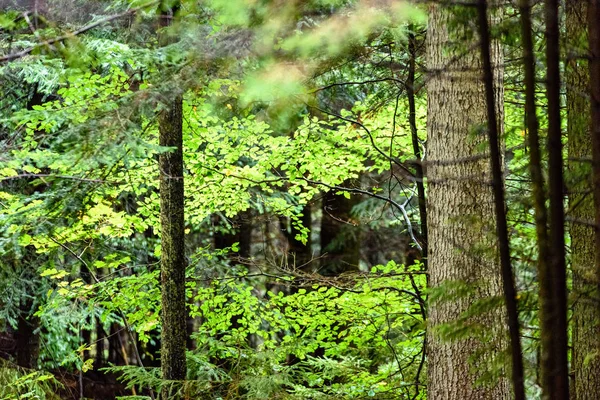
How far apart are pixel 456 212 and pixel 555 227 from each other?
9.36ft

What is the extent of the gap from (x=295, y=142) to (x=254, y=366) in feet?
7.91

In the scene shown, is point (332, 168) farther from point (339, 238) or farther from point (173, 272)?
point (339, 238)

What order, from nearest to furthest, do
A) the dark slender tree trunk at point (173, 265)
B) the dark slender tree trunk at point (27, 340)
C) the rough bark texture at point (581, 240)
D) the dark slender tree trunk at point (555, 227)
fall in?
the dark slender tree trunk at point (555, 227)
the rough bark texture at point (581, 240)
the dark slender tree trunk at point (173, 265)
the dark slender tree trunk at point (27, 340)

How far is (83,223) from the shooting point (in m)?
7.19

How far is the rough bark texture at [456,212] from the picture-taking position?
4.60m

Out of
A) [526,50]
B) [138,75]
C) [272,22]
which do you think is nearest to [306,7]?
[272,22]

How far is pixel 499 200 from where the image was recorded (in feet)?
6.39

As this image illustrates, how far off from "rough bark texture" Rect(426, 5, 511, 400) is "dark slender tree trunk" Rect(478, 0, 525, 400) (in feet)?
8.55

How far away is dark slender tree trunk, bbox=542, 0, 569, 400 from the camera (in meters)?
1.86

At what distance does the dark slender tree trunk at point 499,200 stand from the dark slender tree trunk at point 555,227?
89mm

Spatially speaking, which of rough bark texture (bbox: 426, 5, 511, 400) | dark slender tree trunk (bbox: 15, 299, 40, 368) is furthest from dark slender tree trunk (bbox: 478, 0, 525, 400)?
dark slender tree trunk (bbox: 15, 299, 40, 368)

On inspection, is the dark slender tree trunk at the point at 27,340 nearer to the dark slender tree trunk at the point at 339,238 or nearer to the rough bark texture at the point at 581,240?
the dark slender tree trunk at the point at 339,238

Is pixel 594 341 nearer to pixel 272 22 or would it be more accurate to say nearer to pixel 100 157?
pixel 272 22

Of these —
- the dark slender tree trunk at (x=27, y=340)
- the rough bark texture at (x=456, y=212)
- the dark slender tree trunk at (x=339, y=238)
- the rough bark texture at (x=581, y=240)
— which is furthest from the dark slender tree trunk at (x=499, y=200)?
the dark slender tree trunk at (x=339, y=238)
